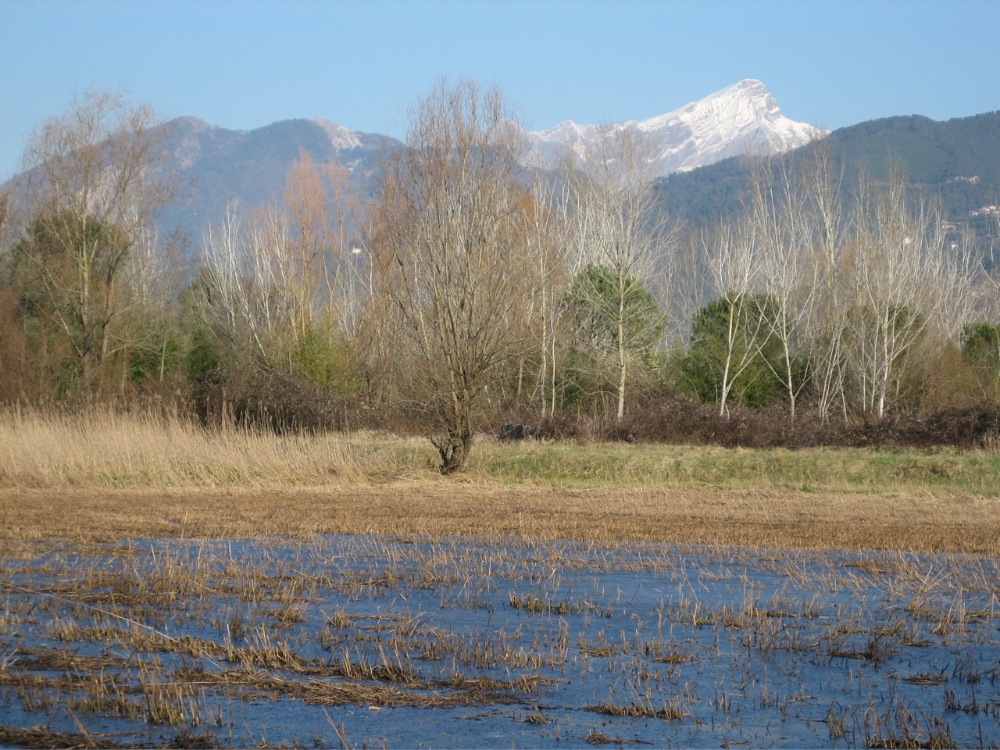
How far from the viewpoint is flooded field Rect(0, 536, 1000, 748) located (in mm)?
5039

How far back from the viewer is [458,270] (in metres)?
20.9

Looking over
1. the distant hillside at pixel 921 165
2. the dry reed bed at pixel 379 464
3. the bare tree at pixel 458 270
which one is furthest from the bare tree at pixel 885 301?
the distant hillside at pixel 921 165

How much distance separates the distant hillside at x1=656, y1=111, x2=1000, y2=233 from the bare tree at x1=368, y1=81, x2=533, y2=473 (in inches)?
4294

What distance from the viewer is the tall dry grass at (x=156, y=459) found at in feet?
60.5

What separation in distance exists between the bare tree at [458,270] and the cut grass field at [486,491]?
188 centimetres

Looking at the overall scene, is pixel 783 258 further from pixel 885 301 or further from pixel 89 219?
pixel 89 219

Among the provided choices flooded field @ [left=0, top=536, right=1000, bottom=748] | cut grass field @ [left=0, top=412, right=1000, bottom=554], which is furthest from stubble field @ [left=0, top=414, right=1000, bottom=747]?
cut grass field @ [left=0, top=412, right=1000, bottom=554]

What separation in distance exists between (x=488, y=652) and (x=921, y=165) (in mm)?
156965

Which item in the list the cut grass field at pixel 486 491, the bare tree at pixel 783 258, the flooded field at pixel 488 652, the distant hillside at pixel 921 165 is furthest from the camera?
the distant hillside at pixel 921 165

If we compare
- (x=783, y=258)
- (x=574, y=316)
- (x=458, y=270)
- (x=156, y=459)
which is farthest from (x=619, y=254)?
(x=156, y=459)

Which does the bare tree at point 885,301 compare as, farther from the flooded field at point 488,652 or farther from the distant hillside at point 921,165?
the distant hillside at point 921,165

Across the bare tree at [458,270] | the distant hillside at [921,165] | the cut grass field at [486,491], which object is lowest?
the cut grass field at [486,491]

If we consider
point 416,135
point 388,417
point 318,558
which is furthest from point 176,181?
point 318,558

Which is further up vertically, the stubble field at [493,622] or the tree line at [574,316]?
the tree line at [574,316]
